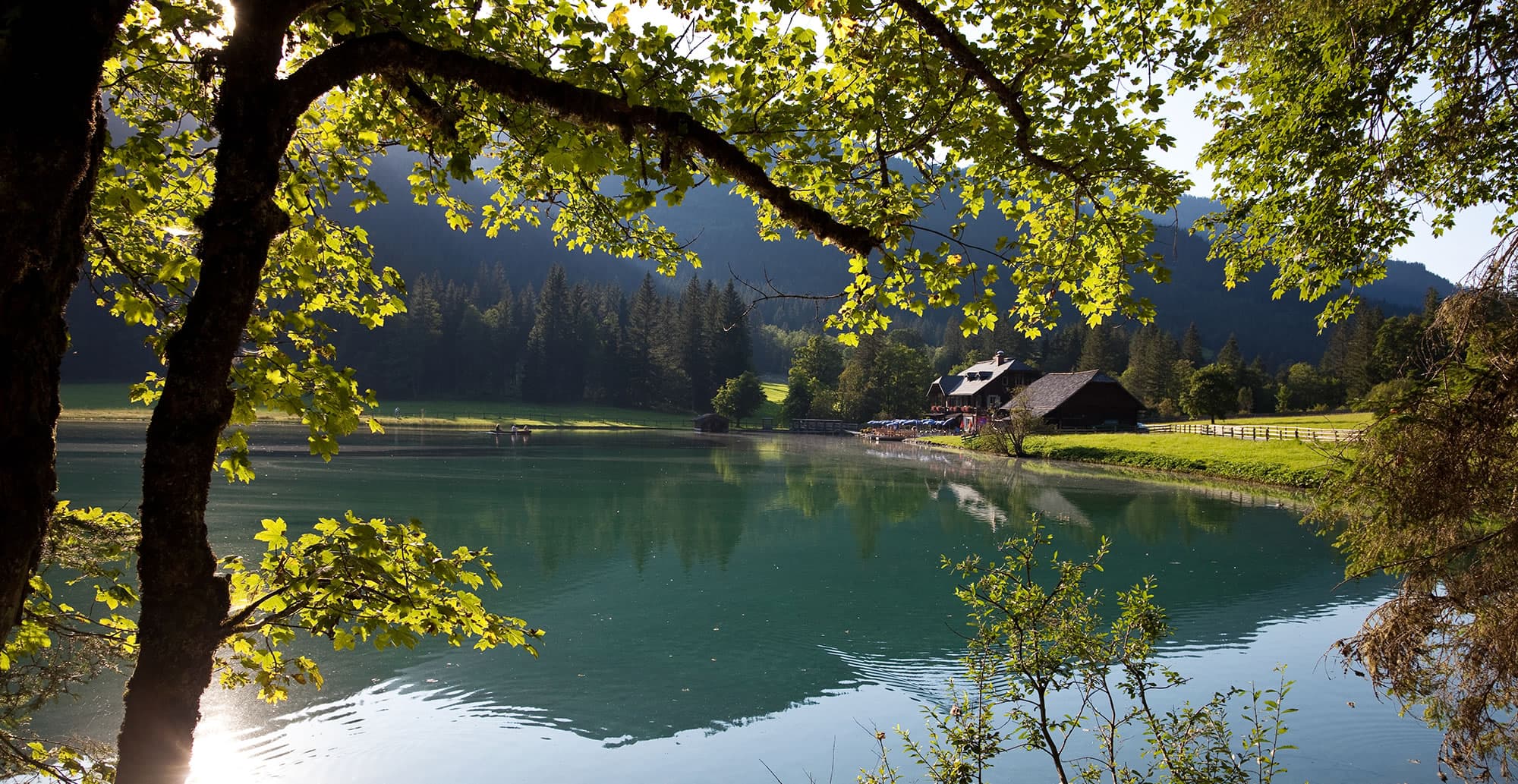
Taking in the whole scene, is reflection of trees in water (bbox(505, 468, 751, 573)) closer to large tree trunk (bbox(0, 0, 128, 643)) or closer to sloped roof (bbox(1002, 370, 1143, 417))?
large tree trunk (bbox(0, 0, 128, 643))

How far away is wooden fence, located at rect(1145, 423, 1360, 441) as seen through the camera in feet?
114

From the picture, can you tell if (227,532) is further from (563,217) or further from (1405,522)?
(1405,522)

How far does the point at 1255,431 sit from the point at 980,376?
3631 centimetres

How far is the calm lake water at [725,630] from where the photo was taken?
28.0 feet

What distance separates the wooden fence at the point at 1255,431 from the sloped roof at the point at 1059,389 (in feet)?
17.5

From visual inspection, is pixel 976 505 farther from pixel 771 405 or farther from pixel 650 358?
pixel 771 405

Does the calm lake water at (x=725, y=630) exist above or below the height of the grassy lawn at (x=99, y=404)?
below

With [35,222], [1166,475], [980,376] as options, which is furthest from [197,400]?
[980,376]

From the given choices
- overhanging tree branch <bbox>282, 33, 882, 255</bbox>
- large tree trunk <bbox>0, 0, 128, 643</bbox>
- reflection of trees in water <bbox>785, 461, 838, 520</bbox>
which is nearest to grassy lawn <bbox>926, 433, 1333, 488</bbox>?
reflection of trees in water <bbox>785, 461, 838, 520</bbox>

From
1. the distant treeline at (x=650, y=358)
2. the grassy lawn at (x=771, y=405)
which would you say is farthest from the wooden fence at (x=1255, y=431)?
the grassy lawn at (x=771, y=405)

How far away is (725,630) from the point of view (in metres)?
13.1

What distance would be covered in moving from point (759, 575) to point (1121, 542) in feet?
33.4

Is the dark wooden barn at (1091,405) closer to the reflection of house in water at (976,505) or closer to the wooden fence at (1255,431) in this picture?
the wooden fence at (1255,431)

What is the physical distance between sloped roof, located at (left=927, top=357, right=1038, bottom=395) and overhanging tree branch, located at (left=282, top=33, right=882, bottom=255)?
240 feet
